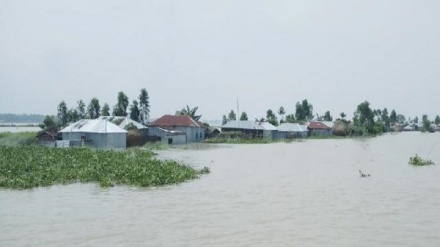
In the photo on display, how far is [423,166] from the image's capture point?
110 feet

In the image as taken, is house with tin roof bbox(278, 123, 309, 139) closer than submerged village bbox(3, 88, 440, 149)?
No

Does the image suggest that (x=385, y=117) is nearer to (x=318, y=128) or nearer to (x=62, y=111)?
(x=318, y=128)

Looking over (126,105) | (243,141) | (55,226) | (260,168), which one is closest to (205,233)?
(55,226)

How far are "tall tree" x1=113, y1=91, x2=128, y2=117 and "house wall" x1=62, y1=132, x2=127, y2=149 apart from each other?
3247cm

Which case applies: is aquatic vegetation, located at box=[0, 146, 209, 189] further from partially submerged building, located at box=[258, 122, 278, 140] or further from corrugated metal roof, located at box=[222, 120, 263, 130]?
partially submerged building, located at box=[258, 122, 278, 140]

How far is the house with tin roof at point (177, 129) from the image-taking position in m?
58.5

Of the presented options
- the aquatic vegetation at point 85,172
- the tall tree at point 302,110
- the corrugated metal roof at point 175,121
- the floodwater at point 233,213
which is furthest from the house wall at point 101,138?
the tall tree at point 302,110

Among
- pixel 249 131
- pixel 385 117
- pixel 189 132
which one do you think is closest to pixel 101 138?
pixel 189 132

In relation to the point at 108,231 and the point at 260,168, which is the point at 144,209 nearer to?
the point at 108,231

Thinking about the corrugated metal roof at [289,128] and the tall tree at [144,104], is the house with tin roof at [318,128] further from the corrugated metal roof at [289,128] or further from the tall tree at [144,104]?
the tall tree at [144,104]

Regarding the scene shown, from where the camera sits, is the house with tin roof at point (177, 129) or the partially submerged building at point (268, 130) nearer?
the house with tin roof at point (177, 129)

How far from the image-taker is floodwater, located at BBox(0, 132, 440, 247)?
1353 centimetres

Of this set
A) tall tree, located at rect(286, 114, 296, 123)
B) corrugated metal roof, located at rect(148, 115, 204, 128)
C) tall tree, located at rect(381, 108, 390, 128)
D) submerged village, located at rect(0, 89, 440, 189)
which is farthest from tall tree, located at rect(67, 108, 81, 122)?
tall tree, located at rect(381, 108, 390, 128)

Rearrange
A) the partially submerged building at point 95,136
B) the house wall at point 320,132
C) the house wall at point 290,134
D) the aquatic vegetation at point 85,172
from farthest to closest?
the house wall at point 320,132 < the house wall at point 290,134 < the partially submerged building at point 95,136 < the aquatic vegetation at point 85,172
